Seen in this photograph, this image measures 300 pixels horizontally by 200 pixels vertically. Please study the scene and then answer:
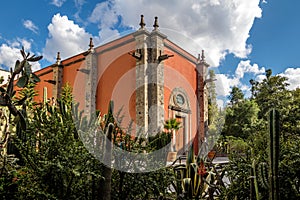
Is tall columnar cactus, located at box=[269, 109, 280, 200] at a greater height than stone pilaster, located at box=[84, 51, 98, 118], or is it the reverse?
stone pilaster, located at box=[84, 51, 98, 118]

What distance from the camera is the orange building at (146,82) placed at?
10.6m

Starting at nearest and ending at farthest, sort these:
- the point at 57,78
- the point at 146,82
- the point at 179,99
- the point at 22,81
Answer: the point at 22,81 < the point at 146,82 < the point at 179,99 < the point at 57,78

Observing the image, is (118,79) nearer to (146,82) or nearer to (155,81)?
(146,82)

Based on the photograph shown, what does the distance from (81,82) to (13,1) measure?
9.30m

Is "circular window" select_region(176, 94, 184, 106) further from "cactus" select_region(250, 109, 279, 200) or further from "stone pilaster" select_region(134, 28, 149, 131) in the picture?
"cactus" select_region(250, 109, 279, 200)

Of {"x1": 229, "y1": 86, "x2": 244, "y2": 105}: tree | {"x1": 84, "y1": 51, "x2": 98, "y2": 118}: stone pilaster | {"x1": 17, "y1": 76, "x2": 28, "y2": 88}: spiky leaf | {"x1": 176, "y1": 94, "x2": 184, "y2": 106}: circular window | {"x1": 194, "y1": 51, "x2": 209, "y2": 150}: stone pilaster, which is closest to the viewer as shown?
{"x1": 17, "y1": 76, "x2": 28, "y2": 88}: spiky leaf

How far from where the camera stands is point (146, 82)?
34.8 feet

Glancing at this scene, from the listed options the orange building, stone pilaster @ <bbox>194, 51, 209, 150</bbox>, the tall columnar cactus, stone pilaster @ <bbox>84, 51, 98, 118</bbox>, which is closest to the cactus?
the tall columnar cactus

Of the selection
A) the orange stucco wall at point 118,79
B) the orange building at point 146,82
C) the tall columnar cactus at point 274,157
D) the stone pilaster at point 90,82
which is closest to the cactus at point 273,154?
the tall columnar cactus at point 274,157

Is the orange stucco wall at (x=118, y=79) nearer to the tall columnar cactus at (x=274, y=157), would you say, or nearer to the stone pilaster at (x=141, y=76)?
the stone pilaster at (x=141, y=76)

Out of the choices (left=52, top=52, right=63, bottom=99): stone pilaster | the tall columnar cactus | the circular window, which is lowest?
the tall columnar cactus

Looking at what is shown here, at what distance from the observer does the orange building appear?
34.7ft

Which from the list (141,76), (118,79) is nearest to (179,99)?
(141,76)

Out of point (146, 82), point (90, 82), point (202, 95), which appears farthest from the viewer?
point (202, 95)
